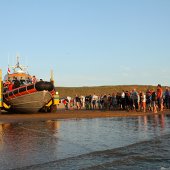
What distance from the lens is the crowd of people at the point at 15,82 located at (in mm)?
24469

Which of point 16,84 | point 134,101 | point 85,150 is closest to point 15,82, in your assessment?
point 16,84

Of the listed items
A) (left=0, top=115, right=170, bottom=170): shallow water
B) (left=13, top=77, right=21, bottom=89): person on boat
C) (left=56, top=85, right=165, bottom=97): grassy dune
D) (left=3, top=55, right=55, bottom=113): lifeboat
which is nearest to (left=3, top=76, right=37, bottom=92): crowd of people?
(left=13, top=77, right=21, bottom=89): person on boat

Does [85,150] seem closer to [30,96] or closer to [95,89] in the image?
[30,96]

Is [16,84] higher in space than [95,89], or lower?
lower

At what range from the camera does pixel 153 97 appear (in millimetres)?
23078

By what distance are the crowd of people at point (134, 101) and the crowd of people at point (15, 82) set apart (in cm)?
684

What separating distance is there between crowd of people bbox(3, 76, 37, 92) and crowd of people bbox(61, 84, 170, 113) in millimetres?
6838

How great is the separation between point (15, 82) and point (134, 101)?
27.2 ft

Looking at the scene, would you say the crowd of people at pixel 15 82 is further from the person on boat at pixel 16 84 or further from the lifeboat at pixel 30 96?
the lifeboat at pixel 30 96

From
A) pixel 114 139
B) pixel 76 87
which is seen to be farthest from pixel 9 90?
pixel 76 87

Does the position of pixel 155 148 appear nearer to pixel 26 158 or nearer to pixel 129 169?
pixel 129 169

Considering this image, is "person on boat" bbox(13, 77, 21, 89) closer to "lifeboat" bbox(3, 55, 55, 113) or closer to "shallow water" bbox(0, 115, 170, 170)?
"lifeboat" bbox(3, 55, 55, 113)

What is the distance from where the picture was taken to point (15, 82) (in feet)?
80.9

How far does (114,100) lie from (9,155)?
2244 centimetres
